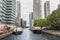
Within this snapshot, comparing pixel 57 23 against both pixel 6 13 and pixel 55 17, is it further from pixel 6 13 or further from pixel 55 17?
pixel 6 13

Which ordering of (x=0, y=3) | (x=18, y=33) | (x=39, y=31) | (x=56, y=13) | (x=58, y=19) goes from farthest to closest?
(x=39, y=31) < (x=0, y=3) < (x=18, y=33) < (x=56, y=13) < (x=58, y=19)

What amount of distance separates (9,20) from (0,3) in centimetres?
5054

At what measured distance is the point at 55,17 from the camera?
11125 cm

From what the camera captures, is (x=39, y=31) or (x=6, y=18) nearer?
(x=39, y=31)

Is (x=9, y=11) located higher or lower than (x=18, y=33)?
higher

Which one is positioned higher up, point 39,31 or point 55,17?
point 55,17

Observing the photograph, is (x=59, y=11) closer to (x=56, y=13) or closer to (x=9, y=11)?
(x=56, y=13)

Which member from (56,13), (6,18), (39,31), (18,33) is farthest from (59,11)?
(6,18)

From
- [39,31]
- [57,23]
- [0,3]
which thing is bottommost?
[39,31]

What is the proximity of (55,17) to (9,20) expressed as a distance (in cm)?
9246

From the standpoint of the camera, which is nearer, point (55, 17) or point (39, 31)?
point (55, 17)

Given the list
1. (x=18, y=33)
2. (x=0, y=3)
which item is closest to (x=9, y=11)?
(x=0, y=3)

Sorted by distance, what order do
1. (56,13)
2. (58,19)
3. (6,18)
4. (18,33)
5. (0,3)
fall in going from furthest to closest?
(6,18) < (0,3) < (18,33) < (56,13) < (58,19)

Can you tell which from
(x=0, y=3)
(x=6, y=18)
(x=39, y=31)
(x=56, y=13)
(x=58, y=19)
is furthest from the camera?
(x=6, y=18)
